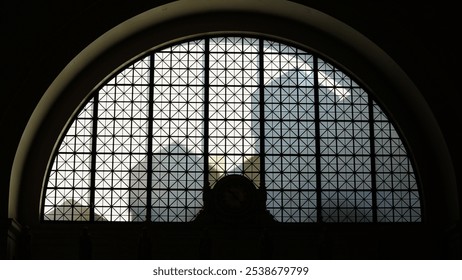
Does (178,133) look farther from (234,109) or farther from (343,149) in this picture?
(343,149)

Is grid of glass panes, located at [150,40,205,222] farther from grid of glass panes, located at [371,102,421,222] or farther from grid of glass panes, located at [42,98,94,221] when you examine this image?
grid of glass panes, located at [371,102,421,222]

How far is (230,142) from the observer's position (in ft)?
98.8

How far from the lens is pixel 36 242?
28.5 meters

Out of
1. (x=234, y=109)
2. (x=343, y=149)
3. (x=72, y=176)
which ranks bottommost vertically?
(x=72, y=176)

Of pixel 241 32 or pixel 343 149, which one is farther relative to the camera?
pixel 241 32

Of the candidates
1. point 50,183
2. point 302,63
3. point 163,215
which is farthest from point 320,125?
point 50,183

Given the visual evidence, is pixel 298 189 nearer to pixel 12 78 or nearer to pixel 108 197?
pixel 108 197

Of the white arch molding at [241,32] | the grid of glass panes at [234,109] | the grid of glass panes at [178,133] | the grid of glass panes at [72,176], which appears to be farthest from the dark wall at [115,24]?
the grid of glass panes at [234,109]

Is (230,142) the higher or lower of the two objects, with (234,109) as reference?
lower

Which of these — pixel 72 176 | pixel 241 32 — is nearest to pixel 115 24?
pixel 241 32

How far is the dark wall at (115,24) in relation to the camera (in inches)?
1110

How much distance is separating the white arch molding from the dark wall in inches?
14.4

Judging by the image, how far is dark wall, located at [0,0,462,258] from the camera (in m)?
28.2

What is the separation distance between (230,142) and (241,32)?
4062 mm
